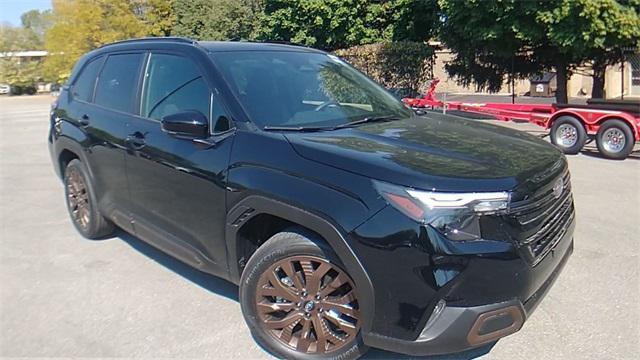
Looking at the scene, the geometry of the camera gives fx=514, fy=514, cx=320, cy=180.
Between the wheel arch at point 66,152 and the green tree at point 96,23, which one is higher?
the green tree at point 96,23

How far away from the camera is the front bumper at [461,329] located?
237 cm

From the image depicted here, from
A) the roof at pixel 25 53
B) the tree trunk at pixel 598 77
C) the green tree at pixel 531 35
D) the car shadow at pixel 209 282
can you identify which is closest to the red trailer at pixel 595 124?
the green tree at pixel 531 35

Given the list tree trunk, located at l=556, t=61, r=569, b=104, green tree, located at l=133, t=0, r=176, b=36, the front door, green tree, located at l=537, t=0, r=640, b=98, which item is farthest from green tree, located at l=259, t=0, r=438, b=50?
the front door

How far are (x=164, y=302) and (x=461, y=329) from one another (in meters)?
2.19

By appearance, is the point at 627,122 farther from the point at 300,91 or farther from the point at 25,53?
the point at 25,53

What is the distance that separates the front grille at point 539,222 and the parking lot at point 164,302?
0.71 meters

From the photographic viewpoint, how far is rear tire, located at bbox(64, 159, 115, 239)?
15.3 ft

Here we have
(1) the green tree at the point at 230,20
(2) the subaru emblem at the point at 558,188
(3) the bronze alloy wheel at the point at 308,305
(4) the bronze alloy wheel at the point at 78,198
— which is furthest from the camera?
(1) the green tree at the point at 230,20

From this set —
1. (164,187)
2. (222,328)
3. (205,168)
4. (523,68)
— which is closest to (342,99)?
(205,168)

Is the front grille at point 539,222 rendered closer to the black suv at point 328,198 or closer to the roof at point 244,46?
the black suv at point 328,198

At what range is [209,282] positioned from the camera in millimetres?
3959

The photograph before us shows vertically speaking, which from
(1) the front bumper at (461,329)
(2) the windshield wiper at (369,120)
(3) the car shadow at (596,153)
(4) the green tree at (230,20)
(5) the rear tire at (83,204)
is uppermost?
(4) the green tree at (230,20)

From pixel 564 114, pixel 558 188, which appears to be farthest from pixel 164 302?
pixel 564 114

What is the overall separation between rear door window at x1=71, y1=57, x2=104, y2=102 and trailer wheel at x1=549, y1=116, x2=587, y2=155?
25.5 ft
